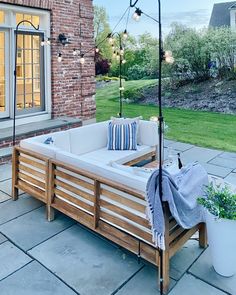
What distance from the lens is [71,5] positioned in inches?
285

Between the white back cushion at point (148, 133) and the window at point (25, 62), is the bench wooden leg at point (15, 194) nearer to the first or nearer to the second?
the white back cushion at point (148, 133)

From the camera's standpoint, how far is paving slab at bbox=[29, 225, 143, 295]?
2459mm

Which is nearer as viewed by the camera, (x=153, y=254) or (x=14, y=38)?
(x=153, y=254)

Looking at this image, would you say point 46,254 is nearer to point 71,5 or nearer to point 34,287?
point 34,287

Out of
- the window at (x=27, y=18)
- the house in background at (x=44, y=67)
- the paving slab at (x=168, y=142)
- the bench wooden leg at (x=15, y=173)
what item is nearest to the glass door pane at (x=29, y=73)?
the house in background at (x=44, y=67)

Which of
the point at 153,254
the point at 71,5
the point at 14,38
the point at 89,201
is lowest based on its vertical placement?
the point at 153,254

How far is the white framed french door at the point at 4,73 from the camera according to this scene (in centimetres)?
638

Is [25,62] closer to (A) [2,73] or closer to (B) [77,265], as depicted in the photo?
(A) [2,73]

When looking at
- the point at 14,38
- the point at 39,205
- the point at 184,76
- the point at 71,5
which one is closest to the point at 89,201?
the point at 39,205

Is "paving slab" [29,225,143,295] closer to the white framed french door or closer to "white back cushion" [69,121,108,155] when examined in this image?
"white back cushion" [69,121,108,155]

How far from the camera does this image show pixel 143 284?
2.46m

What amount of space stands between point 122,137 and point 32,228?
7.16ft

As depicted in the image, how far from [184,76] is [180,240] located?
1133 cm

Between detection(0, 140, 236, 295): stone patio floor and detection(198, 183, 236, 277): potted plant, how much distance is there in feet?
0.42
